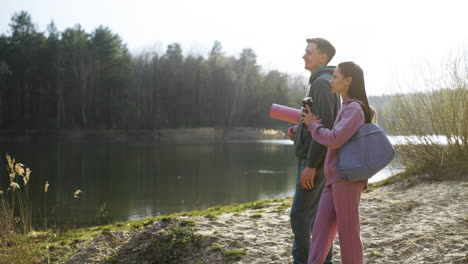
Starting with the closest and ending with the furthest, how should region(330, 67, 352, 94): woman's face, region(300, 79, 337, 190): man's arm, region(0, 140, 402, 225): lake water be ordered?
region(330, 67, 352, 94): woman's face
region(300, 79, 337, 190): man's arm
region(0, 140, 402, 225): lake water

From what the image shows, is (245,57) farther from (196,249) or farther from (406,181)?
(196,249)

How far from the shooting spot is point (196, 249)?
13.6ft

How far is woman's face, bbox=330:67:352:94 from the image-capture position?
2754 millimetres

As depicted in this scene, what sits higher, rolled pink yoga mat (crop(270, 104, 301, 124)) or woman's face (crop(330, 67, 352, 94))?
woman's face (crop(330, 67, 352, 94))

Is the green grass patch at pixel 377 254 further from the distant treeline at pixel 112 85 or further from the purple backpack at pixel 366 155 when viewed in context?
the distant treeline at pixel 112 85

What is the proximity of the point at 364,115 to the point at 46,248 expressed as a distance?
389cm

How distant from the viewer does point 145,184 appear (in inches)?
602

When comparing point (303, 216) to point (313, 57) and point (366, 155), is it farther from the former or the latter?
point (313, 57)

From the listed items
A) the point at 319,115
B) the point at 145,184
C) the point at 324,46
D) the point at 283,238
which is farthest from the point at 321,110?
the point at 145,184

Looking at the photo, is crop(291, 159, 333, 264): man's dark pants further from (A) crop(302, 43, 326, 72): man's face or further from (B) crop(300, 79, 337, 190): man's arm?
(A) crop(302, 43, 326, 72): man's face

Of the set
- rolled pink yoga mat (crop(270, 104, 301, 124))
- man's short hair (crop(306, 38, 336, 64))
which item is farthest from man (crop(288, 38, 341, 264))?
rolled pink yoga mat (crop(270, 104, 301, 124))

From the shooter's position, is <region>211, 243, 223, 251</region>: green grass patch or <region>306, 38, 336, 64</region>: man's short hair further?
<region>211, 243, 223, 251</region>: green grass patch

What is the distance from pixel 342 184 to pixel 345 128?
35 cm

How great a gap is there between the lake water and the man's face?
5676 millimetres
